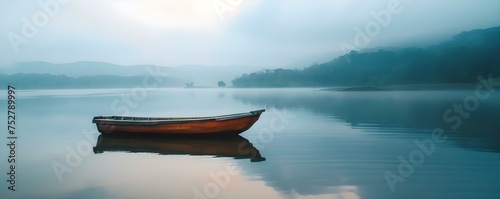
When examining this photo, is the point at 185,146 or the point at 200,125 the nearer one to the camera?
the point at 185,146

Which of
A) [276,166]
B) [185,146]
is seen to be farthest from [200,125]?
[276,166]

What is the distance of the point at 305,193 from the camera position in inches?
316

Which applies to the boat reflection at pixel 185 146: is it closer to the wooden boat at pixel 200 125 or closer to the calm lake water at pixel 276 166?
the calm lake water at pixel 276 166

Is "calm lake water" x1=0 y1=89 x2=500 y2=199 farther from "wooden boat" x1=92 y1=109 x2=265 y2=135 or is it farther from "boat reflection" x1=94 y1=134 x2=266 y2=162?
"wooden boat" x1=92 y1=109 x2=265 y2=135

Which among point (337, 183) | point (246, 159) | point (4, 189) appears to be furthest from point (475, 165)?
point (4, 189)

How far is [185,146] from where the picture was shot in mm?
→ 14359

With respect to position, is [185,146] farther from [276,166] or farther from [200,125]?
[276,166]

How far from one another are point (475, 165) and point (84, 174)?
11.8m

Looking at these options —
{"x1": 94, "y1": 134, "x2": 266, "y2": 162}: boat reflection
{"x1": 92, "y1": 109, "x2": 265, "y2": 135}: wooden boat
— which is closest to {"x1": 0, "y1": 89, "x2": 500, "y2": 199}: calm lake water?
{"x1": 94, "y1": 134, "x2": 266, "y2": 162}: boat reflection

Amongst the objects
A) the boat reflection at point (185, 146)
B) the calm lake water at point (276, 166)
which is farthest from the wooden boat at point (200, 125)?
the calm lake water at point (276, 166)

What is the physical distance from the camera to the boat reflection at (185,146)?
42.8ft

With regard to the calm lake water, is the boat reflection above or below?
above

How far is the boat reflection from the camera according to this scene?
13055 mm

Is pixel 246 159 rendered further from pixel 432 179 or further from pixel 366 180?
pixel 432 179
